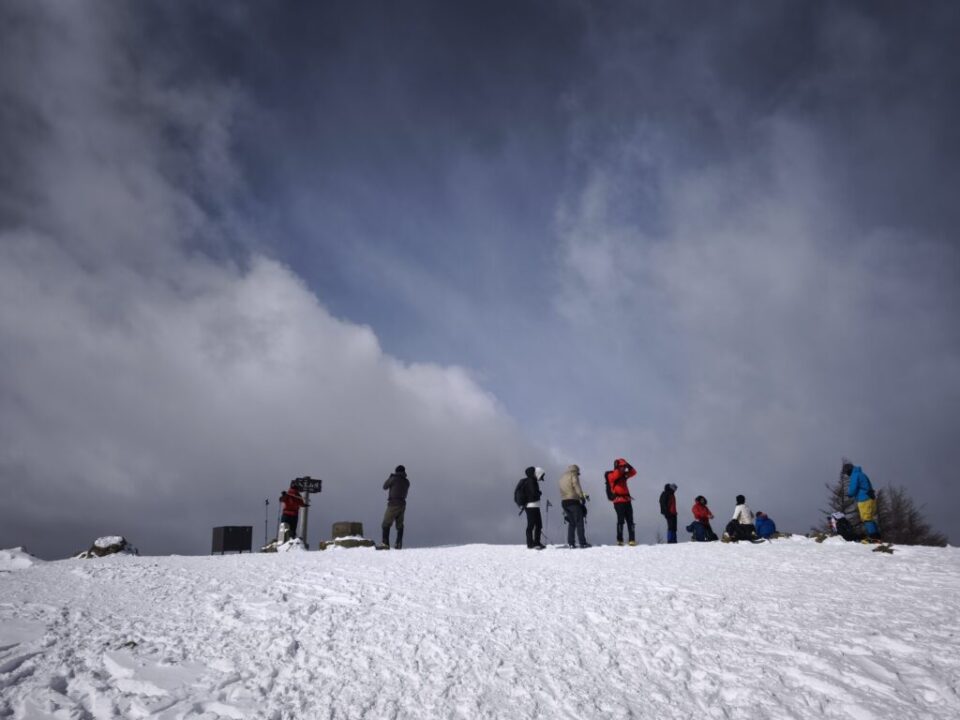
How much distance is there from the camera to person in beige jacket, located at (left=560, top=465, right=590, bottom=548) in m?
14.7

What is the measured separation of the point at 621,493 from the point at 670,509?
273 cm

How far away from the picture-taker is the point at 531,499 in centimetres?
1487

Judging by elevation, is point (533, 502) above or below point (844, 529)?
above

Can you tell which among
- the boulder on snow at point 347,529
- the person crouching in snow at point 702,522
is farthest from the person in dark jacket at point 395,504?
the person crouching in snow at point 702,522

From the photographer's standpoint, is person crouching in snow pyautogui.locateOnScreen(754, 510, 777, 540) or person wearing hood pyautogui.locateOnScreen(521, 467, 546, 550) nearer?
person wearing hood pyautogui.locateOnScreen(521, 467, 546, 550)

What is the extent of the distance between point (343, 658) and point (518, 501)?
9736 mm

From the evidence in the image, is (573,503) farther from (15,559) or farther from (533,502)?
(15,559)

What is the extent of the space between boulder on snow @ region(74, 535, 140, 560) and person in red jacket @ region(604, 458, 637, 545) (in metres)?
13.9

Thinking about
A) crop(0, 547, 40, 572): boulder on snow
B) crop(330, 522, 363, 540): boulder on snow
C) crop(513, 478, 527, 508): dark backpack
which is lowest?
crop(0, 547, 40, 572): boulder on snow

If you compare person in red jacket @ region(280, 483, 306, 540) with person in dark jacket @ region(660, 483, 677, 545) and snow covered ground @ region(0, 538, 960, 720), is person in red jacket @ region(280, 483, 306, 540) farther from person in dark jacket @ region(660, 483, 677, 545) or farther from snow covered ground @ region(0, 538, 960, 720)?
person in dark jacket @ region(660, 483, 677, 545)

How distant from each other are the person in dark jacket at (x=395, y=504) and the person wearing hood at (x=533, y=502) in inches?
153

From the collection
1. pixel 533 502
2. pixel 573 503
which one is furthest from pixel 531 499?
pixel 573 503

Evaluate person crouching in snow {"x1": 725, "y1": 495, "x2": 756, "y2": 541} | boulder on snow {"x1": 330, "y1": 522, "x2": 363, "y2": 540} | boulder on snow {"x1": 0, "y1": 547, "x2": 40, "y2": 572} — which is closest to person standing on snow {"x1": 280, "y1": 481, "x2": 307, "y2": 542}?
boulder on snow {"x1": 330, "y1": 522, "x2": 363, "y2": 540}

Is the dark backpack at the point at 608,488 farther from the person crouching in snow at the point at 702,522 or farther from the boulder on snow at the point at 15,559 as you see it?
the boulder on snow at the point at 15,559
